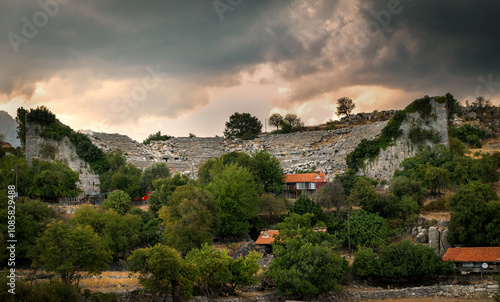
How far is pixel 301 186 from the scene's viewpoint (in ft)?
155

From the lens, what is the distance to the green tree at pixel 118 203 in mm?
41281

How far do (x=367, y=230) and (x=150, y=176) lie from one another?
24.7 m

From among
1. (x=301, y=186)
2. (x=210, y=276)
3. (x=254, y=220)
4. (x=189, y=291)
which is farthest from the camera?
(x=301, y=186)

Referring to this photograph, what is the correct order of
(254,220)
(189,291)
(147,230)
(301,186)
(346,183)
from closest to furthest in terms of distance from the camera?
(189,291) → (147,230) → (254,220) → (346,183) → (301,186)

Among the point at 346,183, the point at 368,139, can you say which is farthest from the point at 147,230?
the point at 368,139

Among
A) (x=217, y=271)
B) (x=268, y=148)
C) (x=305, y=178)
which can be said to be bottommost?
(x=217, y=271)

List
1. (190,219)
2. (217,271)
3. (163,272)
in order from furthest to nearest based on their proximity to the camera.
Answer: (190,219) → (217,271) → (163,272)

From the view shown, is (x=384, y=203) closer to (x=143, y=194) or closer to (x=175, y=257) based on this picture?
(x=175, y=257)

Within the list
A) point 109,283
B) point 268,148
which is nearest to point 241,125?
point 268,148

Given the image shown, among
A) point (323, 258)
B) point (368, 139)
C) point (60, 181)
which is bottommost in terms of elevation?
point (323, 258)

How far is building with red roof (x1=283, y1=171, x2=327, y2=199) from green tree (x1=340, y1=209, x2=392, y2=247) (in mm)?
9559

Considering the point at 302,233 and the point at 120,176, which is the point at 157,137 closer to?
the point at 120,176

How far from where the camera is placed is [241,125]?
72.9 meters

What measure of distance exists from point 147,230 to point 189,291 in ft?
45.3
